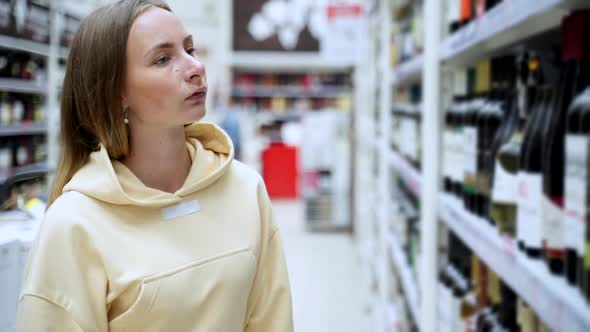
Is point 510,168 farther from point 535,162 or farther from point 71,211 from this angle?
point 71,211

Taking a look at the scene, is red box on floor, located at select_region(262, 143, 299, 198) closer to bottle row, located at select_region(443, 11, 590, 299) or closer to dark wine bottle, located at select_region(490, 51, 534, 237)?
bottle row, located at select_region(443, 11, 590, 299)

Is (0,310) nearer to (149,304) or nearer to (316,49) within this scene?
(149,304)

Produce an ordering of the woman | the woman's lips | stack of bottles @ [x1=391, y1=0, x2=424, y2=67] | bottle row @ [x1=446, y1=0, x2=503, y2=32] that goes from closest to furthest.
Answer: the woman < the woman's lips < bottle row @ [x1=446, y1=0, x2=503, y2=32] < stack of bottles @ [x1=391, y1=0, x2=424, y2=67]

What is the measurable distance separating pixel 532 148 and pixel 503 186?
126 mm

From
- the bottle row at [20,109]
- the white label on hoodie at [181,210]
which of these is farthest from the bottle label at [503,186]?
the bottle row at [20,109]

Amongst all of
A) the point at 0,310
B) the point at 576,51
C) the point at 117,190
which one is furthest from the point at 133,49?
the point at 576,51

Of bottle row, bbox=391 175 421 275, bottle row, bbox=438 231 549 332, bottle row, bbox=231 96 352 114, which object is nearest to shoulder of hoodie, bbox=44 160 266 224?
bottle row, bbox=438 231 549 332

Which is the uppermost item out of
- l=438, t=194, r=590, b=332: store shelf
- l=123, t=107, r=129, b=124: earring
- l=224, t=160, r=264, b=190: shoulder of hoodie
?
l=123, t=107, r=129, b=124: earring

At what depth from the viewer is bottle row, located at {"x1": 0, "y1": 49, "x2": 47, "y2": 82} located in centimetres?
588

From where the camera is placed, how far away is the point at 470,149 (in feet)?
5.11

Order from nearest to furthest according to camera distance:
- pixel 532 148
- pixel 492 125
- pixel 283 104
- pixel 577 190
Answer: pixel 577 190 < pixel 532 148 < pixel 492 125 < pixel 283 104

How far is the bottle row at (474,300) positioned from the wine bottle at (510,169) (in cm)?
18

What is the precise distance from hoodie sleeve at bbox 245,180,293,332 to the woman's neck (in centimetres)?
20

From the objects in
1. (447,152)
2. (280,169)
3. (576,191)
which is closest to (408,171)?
(447,152)
